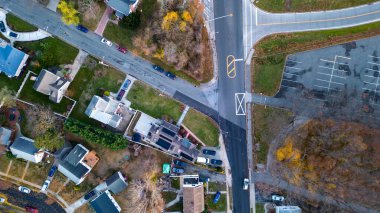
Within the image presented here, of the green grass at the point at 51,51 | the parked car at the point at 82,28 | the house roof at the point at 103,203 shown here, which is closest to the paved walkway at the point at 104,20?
the parked car at the point at 82,28

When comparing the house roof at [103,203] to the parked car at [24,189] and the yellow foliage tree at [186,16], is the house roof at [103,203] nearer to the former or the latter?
the parked car at [24,189]

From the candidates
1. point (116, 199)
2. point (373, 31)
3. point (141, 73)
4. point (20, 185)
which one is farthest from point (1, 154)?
point (373, 31)

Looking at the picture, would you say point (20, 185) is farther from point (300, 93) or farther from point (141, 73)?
point (300, 93)

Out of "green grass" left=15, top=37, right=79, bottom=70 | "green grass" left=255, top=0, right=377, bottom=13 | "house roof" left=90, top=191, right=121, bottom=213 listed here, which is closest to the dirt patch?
"green grass" left=255, top=0, right=377, bottom=13

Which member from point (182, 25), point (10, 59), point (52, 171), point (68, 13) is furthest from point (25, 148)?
point (182, 25)

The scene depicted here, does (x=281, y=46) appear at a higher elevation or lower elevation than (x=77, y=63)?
higher

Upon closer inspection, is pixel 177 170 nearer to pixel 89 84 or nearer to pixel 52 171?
pixel 89 84

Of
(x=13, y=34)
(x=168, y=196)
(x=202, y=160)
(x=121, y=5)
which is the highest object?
(x=121, y=5)
